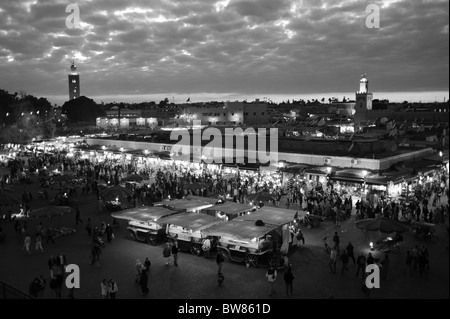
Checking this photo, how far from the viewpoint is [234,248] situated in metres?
13.5

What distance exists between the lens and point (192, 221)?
15.0 meters

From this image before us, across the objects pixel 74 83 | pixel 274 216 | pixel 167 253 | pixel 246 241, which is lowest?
pixel 167 253

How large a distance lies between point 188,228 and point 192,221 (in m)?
0.64

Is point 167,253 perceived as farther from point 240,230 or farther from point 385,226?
point 385,226

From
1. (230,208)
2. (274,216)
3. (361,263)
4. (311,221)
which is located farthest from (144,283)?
(311,221)

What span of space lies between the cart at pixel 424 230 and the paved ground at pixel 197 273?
0.31 m

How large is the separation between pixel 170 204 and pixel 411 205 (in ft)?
37.2

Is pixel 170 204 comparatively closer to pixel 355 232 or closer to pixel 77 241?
pixel 77 241

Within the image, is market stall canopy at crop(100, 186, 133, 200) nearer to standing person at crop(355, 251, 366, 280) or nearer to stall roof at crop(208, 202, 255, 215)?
stall roof at crop(208, 202, 255, 215)

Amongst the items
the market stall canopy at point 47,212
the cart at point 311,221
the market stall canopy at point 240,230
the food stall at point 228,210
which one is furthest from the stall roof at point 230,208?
the market stall canopy at point 47,212

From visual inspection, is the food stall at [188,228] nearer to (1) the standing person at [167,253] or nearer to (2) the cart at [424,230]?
(1) the standing person at [167,253]

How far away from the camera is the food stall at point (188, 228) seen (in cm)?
1437

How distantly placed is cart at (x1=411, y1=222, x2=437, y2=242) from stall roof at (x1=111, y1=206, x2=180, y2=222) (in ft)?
31.7
